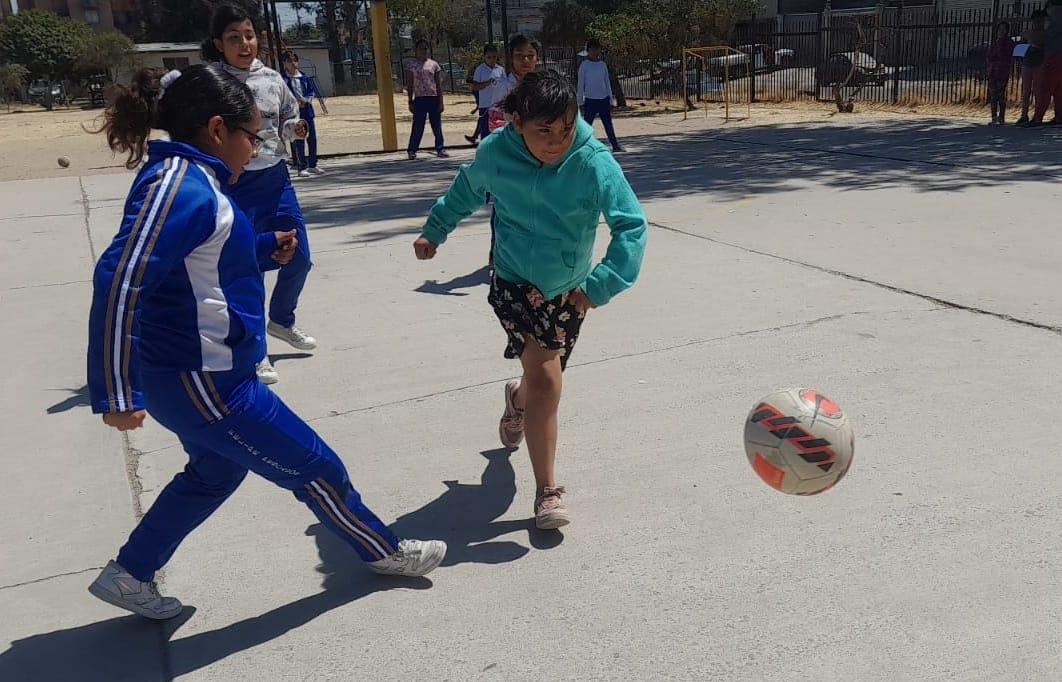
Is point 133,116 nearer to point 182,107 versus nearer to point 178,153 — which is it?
point 182,107

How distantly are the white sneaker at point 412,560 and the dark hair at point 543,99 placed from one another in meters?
1.38

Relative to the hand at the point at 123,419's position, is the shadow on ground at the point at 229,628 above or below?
below

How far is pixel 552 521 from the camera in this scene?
3398 millimetres

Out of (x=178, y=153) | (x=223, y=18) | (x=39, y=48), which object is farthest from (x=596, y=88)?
(x=39, y=48)

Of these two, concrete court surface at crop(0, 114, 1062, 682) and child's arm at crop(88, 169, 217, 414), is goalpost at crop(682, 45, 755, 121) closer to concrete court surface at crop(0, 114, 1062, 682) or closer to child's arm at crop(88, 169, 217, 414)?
concrete court surface at crop(0, 114, 1062, 682)

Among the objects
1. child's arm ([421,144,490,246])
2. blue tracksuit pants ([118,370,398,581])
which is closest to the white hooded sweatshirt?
child's arm ([421,144,490,246])

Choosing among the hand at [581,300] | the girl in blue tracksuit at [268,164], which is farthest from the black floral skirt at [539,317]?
the girl in blue tracksuit at [268,164]

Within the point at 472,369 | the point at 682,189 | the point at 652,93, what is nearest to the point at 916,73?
the point at 652,93

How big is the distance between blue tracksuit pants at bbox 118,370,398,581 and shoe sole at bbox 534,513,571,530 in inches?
21.9

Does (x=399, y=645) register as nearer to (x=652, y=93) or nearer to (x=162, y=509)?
(x=162, y=509)

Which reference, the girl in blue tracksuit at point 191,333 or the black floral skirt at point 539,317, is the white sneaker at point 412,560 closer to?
the girl in blue tracksuit at point 191,333

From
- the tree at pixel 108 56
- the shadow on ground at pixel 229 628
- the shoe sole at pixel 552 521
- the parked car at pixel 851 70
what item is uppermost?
the tree at pixel 108 56

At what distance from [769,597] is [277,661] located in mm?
1438

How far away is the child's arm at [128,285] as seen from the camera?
7.69ft
